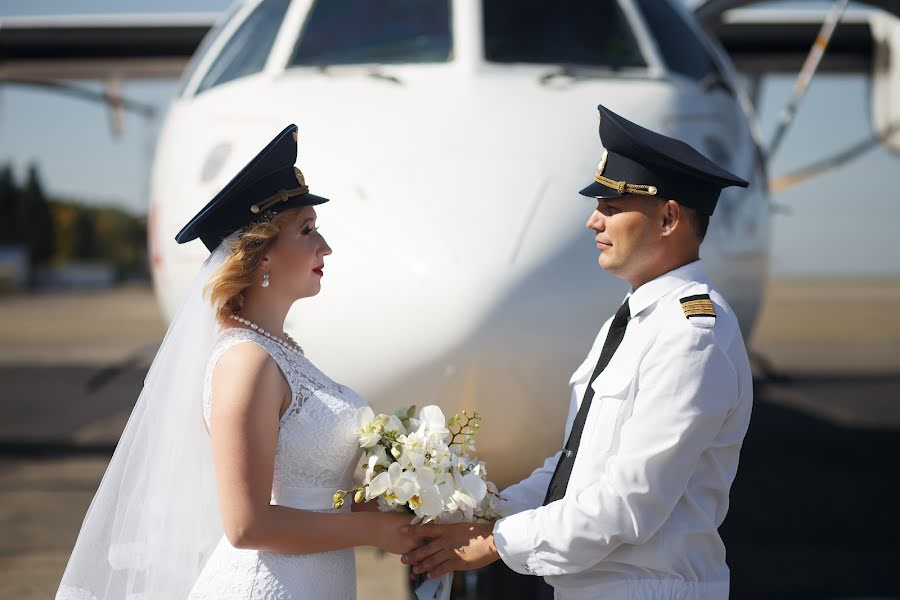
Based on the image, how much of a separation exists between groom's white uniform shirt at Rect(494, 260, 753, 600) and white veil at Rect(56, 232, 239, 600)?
2.23 ft

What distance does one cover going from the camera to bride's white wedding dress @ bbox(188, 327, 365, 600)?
2018mm

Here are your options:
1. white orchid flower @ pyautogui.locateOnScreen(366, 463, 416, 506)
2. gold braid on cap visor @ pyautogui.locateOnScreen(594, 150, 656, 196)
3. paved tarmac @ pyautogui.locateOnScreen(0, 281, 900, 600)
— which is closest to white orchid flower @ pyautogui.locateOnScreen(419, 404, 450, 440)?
white orchid flower @ pyautogui.locateOnScreen(366, 463, 416, 506)

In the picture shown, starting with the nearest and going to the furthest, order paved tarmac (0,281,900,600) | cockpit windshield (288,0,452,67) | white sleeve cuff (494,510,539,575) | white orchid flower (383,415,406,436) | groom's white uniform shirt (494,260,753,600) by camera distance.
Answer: groom's white uniform shirt (494,260,753,600) < white sleeve cuff (494,510,539,575) < white orchid flower (383,415,406,436) < cockpit windshield (288,0,452,67) < paved tarmac (0,281,900,600)

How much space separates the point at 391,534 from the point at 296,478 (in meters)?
0.23

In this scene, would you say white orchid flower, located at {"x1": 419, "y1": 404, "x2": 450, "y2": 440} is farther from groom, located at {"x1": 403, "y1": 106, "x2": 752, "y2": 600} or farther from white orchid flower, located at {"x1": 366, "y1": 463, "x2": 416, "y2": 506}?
groom, located at {"x1": 403, "y1": 106, "x2": 752, "y2": 600}

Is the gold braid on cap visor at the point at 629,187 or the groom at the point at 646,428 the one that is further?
the gold braid on cap visor at the point at 629,187

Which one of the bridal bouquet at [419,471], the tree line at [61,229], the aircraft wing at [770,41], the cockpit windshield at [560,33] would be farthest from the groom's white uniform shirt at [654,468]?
the tree line at [61,229]

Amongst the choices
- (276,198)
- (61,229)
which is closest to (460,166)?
(276,198)

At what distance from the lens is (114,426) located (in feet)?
34.6

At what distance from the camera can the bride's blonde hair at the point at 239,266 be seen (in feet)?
6.74

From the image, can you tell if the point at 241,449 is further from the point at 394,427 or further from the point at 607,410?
the point at 607,410

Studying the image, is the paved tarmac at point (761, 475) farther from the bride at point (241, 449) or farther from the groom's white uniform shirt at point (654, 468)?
the groom's white uniform shirt at point (654, 468)

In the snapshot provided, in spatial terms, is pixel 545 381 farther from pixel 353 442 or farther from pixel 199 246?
pixel 199 246

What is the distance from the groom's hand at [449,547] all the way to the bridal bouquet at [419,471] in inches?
0.9
